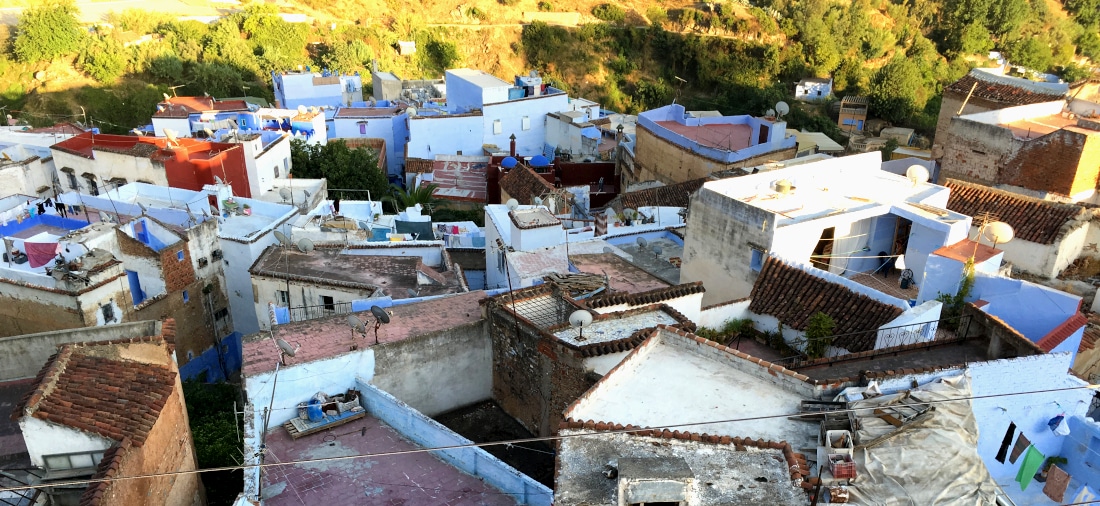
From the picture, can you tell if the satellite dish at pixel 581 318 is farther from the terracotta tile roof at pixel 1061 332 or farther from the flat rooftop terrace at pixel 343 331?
the terracotta tile roof at pixel 1061 332

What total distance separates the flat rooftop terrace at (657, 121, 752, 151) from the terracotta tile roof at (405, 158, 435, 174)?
1280 cm

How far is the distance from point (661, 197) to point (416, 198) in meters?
12.2

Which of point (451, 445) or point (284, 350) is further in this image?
point (284, 350)

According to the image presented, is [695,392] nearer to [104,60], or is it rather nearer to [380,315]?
[380,315]

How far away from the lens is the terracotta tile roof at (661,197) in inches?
1237

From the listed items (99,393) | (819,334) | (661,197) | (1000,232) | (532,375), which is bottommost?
(661,197)

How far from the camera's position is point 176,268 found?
2500cm

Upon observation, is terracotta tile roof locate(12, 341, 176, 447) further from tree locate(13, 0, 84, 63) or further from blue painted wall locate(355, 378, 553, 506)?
tree locate(13, 0, 84, 63)

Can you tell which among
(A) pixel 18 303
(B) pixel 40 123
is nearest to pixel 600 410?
(A) pixel 18 303

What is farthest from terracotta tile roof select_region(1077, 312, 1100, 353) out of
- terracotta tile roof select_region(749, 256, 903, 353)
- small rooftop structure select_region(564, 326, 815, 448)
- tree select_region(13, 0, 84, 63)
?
tree select_region(13, 0, 84, 63)

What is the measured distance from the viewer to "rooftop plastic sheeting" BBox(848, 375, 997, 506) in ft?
31.1

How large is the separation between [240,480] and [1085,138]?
26.8 m

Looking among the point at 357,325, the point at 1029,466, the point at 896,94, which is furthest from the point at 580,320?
the point at 896,94

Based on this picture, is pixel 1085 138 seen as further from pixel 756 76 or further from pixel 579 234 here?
pixel 756 76
